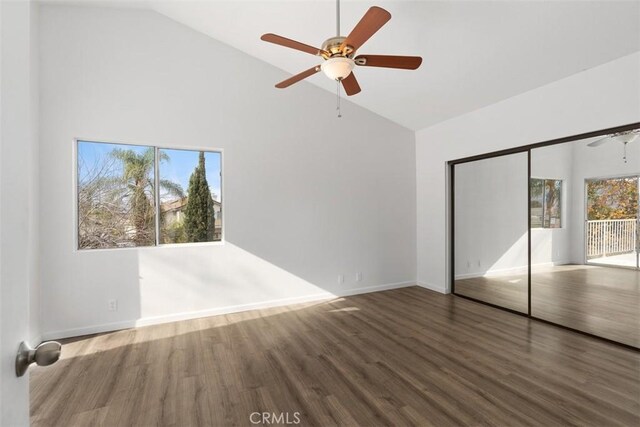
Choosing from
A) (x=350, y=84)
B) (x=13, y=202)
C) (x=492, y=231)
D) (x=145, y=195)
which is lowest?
(x=492, y=231)

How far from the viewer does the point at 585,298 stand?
343 cm

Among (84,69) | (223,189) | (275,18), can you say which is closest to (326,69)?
(275,18)

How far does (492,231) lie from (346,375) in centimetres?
323

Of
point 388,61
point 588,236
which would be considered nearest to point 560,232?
point 588,236

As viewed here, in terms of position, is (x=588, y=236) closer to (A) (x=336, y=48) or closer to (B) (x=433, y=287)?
(B) (x=433, y=287)

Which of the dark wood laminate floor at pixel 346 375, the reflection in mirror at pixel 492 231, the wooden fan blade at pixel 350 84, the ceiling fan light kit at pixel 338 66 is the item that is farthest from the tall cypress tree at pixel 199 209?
the reflection in mirror at pixel 492 231

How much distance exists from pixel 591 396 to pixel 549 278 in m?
1.83

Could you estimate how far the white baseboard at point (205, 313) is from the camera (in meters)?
3.36

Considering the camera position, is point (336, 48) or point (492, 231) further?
point (492, 231)

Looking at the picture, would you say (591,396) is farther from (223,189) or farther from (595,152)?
(223,189)

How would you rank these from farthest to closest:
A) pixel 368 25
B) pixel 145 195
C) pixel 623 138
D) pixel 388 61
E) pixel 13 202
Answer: pixel 145 195, pixel 623 138, pixel 388 61, pixel 368 25, pixel 13 202

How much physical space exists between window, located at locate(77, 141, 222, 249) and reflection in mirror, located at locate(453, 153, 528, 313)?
145 inches

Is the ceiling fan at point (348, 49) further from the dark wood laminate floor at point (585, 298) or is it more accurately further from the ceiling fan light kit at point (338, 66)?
the dark wood laminate floor at point (585, 298)

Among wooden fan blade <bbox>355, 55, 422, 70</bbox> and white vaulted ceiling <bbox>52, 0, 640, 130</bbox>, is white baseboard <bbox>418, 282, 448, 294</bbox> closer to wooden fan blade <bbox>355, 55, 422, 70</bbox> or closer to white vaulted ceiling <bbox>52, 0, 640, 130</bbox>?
white vaulted ceiling <bbox>52, 0, 640, 130</bbox>
